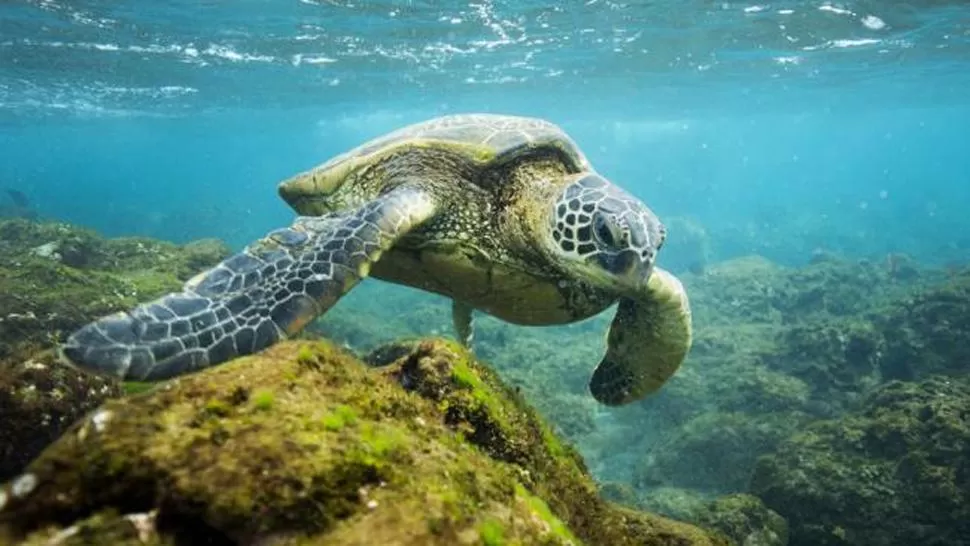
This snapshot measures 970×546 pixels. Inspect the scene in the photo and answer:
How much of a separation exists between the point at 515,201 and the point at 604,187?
0.71 meters

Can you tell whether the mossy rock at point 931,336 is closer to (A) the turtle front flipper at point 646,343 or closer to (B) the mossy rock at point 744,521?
(B) the mossy rock at point 744,521

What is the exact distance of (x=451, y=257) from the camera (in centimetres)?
445

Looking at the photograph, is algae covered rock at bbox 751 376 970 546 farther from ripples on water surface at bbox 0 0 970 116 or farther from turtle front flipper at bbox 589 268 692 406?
ripples on water surface at bbox 0 0 970 116

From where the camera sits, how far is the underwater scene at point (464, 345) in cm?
145

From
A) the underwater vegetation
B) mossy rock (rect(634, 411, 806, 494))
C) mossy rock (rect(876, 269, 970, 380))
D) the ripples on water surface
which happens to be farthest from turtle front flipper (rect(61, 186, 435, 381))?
the ripples on water surface

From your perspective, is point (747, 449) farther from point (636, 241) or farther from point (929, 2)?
point (929, 2)

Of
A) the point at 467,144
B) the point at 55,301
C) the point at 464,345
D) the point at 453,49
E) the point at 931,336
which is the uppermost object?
the point at 453,49

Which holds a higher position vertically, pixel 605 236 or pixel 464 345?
pixel 605 236

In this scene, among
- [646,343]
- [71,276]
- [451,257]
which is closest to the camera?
[451,257]

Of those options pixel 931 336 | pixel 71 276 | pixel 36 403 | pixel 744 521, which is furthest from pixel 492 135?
pixel 931 336

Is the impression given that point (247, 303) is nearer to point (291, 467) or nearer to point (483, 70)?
point (291, 467)

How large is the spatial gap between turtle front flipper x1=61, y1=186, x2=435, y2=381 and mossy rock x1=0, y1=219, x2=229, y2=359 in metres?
1.68

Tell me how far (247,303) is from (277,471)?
164 cm

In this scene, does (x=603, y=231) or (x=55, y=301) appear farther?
(x=55, y=301)
